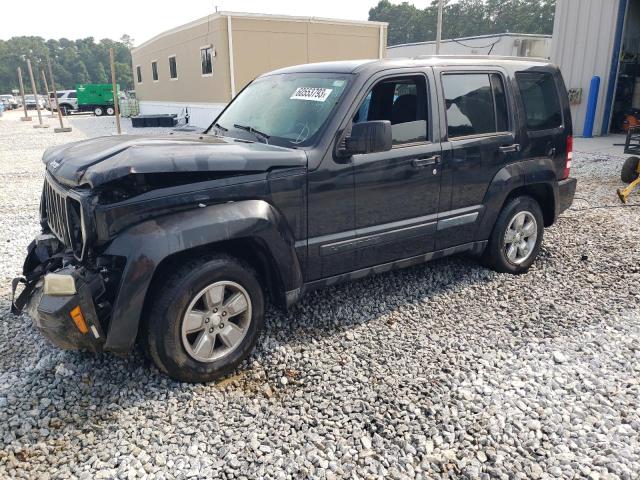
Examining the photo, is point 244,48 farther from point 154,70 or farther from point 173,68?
point 154,70

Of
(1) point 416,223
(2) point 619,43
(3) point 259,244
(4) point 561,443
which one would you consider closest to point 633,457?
(4) point 561,443

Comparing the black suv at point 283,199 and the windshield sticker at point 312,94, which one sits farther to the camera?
the windshield sticker at point 312,94

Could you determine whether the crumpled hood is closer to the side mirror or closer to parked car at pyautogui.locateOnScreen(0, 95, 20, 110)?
the side mirror

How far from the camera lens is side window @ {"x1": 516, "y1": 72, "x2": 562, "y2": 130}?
4707mm

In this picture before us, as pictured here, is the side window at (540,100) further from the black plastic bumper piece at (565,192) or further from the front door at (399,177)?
the front door at (399,177)

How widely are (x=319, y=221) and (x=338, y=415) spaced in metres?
1.29

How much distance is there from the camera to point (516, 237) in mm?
4910

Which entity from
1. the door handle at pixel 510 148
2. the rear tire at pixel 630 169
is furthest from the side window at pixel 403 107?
the rear tire at pixel 630 169

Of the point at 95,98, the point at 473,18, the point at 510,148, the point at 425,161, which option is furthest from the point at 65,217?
the point at 473,18

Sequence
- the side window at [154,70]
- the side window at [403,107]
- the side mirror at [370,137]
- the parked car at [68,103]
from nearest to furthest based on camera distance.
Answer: the side mirror at [370,137] → the side window at [403,107] → the side window at [154,70] → the parked car at [68,103]

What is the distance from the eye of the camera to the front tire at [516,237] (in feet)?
15.6

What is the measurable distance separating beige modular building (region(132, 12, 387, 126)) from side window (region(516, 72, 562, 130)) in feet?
49.3

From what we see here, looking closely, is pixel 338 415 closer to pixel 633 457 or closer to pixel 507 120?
pixel 633 457

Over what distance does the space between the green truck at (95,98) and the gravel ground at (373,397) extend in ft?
113
